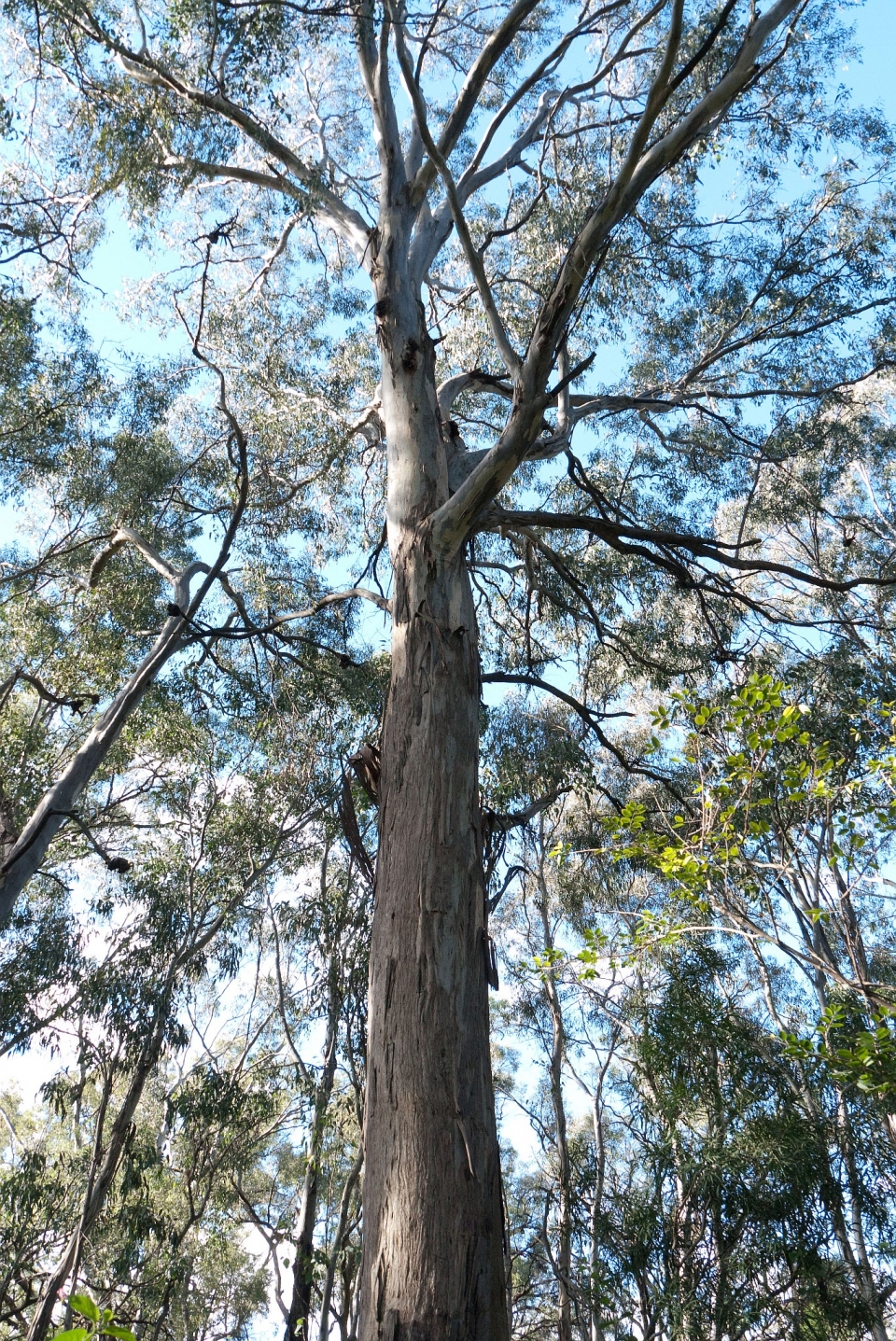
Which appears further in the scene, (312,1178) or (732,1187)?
(312,1178)

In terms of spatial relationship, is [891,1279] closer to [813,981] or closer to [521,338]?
[813,981]

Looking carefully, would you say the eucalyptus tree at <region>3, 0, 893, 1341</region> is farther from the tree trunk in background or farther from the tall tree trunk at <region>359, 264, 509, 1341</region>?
the tree trunk in background

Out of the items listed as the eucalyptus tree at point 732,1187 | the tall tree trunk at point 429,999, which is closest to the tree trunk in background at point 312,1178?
the eucalyptus tree at point 732,1187

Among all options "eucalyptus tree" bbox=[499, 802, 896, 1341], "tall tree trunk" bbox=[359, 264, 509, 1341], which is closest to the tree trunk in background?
"eucalyptus tree" bbox=[499, 802, 896, 1341]

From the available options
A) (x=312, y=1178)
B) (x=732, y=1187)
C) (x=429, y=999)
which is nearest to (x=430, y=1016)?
(x=429, y=999)

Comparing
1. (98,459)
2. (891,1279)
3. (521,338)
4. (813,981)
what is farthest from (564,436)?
(813,981)

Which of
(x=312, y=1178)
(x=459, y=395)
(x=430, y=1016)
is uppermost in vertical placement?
(x=459, y=395)

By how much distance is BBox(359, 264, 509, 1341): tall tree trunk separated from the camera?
1.82 meters

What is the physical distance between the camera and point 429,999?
7.13 ft

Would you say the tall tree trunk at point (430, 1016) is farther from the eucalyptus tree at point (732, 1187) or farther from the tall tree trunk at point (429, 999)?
the eucalyptus tree at point (732, 1187)

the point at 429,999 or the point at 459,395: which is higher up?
the point at 459,395

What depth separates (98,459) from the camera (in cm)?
739

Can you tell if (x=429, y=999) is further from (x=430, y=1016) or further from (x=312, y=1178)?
(x=312, y=1178)

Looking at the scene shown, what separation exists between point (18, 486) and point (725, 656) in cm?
571
